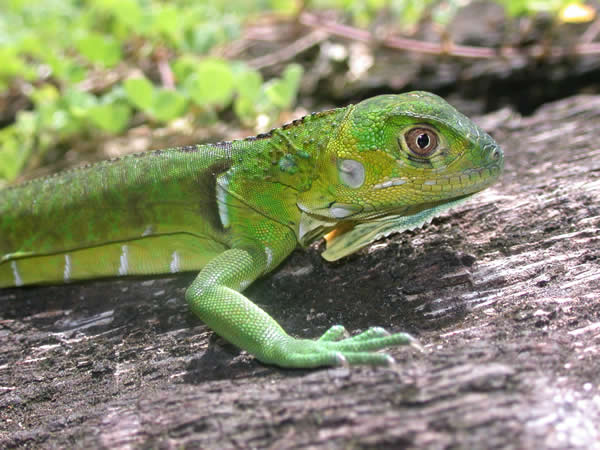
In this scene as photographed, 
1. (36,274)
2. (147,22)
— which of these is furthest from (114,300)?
(147,22)

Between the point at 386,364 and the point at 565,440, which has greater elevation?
the point at 386,364

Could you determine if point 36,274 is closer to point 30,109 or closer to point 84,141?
point 84,141

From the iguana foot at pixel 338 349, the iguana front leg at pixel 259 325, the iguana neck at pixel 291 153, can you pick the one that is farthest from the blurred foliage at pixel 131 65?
the iguana foot at pixel 338 349

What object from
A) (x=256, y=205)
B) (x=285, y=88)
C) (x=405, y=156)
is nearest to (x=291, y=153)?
(x=256, y=205)

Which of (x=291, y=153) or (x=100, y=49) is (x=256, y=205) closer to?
(x=291, y=153)

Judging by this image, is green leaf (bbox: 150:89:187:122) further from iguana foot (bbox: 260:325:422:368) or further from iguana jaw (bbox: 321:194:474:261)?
iguana foot (bbox: 260:325:422:368)

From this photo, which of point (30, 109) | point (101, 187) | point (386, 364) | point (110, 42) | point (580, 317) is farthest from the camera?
point (30, 109)

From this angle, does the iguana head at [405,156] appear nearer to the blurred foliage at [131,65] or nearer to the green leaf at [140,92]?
the blurred foliage at [131,65]
